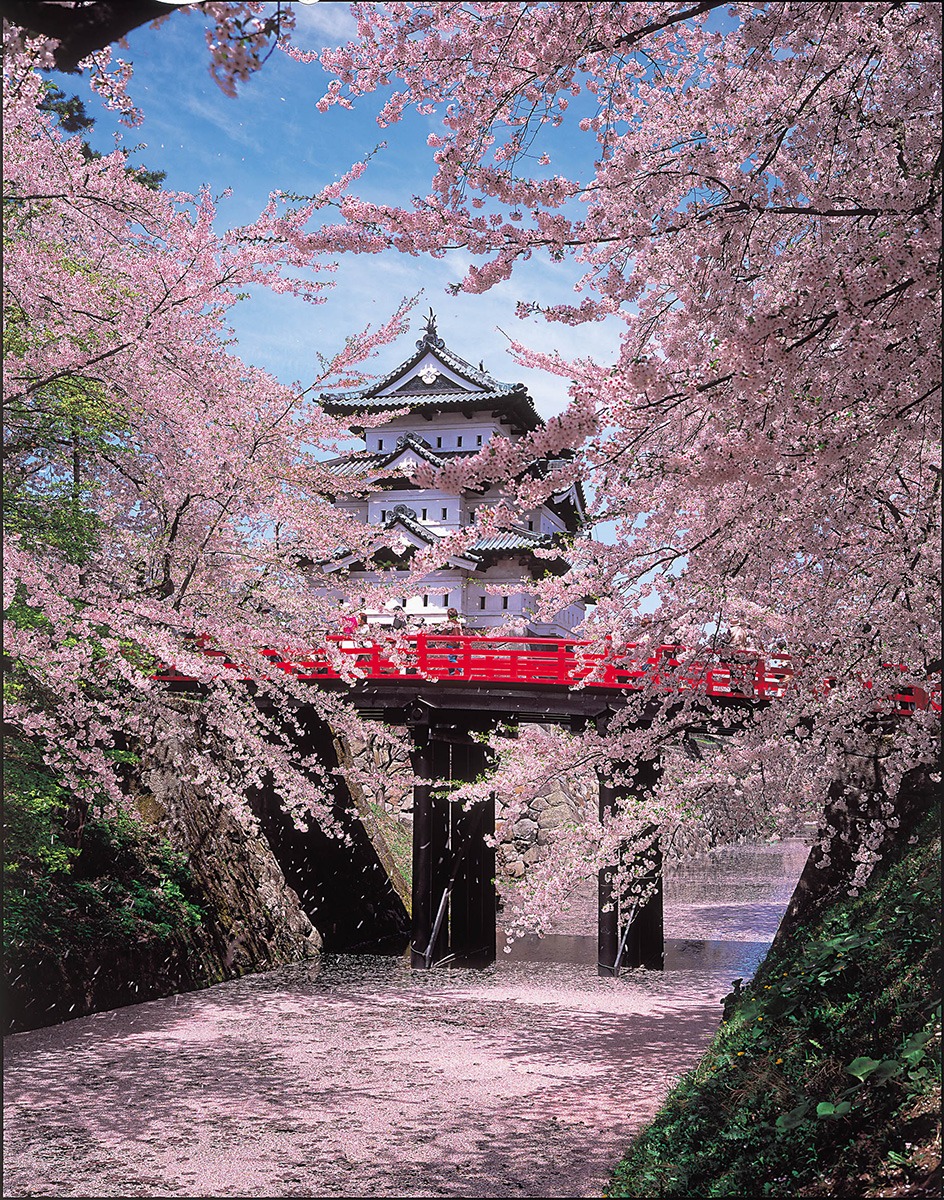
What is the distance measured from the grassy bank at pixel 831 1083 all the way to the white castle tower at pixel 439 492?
17.2m

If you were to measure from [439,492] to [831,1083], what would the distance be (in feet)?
74.5

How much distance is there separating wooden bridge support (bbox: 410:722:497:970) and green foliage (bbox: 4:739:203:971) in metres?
3.65

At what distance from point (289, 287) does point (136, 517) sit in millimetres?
3661

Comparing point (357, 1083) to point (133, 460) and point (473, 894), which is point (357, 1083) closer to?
point (133, 460)

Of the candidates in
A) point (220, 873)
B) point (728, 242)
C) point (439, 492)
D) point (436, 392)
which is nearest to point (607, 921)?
point (220, 873)

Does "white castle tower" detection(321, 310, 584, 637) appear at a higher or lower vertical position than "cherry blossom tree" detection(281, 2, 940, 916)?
higher

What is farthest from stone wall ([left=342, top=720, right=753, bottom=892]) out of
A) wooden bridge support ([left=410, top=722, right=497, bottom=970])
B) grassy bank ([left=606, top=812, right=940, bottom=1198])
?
grassy bank ([left=606, top=812, right=940, bottom=1198])

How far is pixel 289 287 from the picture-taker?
26.6 feet

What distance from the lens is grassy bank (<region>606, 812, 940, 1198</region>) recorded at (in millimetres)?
3807

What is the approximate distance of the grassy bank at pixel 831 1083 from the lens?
12.5 feet

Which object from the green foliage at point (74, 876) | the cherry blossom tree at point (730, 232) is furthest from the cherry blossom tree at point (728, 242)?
the green foliage at point (74, 876)

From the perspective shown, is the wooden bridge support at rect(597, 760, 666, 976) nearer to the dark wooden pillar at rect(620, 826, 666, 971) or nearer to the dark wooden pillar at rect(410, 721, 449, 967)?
the dark wooden pillar at rect(620, 826, 666, 971)

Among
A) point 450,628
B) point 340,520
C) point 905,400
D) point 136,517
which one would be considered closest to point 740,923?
point 450,628

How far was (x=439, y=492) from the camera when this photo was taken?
26.4 meters
